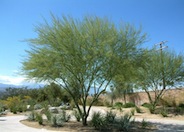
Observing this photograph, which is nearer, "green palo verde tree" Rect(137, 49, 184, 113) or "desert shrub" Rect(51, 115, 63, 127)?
"desert shrub" Rect(51, 115, 63, 127)

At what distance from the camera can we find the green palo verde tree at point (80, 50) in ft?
44.3

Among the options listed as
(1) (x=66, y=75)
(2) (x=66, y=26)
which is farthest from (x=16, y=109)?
(2) (x=66, y=26)

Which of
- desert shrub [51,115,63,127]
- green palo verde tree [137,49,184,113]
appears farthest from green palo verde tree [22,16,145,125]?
green palo verde tree [137,49,184,113]

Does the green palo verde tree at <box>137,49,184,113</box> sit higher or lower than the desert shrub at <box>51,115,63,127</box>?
higher

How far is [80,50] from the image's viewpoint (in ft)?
44.5

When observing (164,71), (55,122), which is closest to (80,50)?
(55,122)

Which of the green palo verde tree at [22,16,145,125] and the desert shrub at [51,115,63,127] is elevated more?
the green palo verde tree at [22,16,145,125]

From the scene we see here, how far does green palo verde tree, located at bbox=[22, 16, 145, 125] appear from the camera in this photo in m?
13.5

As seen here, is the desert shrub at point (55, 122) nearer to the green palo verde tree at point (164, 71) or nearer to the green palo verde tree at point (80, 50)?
the green palo verde tree at point (80, 50)

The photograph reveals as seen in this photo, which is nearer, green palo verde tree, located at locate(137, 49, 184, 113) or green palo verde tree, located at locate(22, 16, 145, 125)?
green palo verde tree, located at locate(22, 16, 145, 125)

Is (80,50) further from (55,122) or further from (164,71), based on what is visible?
(164,71)

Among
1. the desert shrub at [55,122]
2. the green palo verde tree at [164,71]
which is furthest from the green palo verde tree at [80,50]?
the green palo verde tree at [164,71]

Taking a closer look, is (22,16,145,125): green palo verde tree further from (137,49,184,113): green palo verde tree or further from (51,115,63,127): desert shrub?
(137,49,184,113): green palo verde tree

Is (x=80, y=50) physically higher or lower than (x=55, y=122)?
higher
